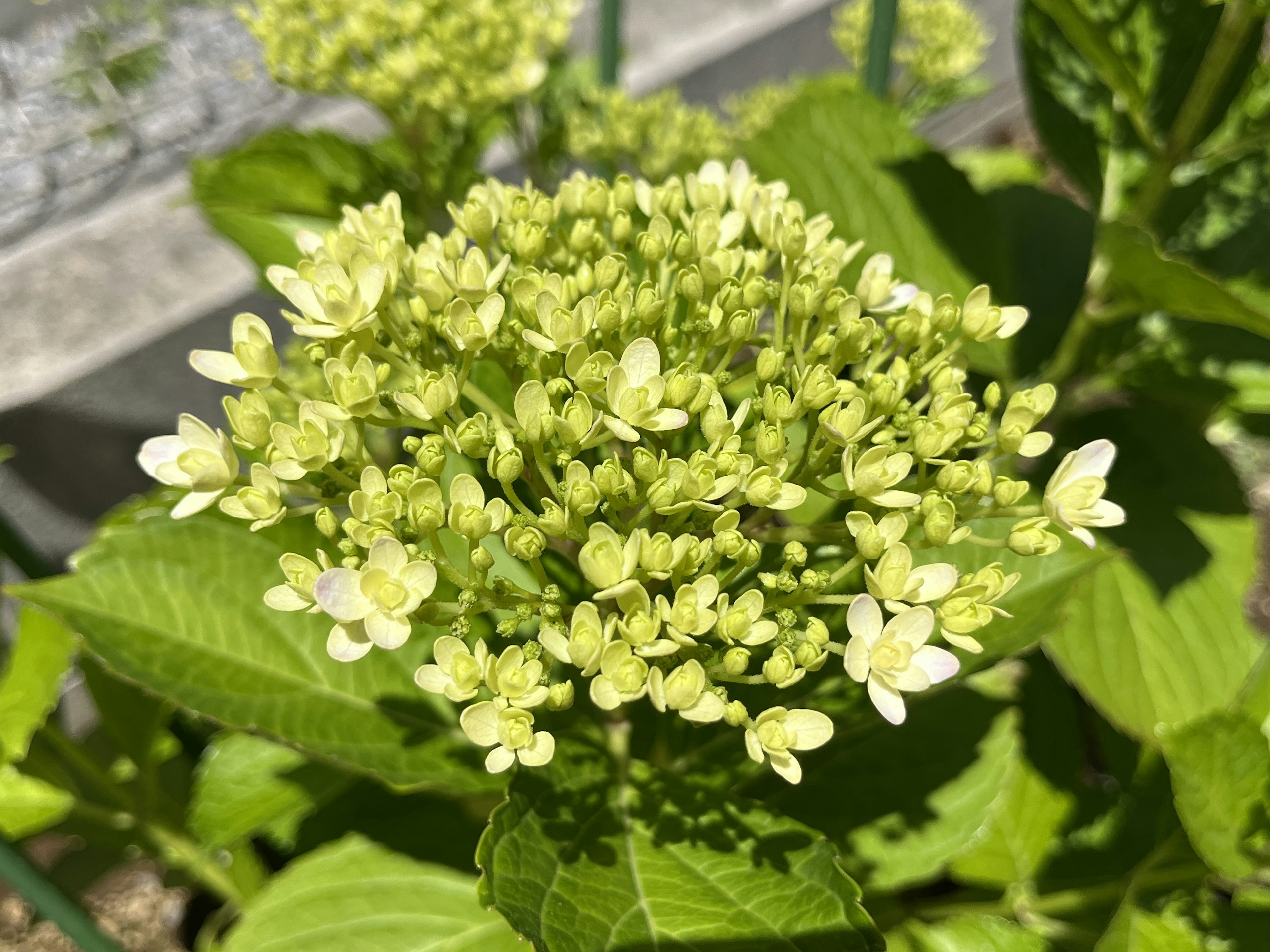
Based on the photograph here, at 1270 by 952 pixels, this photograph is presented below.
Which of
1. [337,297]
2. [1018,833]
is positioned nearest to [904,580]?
[337,297]

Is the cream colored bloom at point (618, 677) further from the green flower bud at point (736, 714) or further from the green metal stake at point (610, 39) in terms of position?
the green metal stake at point (610, 39)

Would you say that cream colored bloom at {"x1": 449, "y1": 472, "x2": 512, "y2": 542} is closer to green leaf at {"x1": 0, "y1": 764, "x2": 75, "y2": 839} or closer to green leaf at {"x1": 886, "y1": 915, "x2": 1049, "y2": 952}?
green leaf at {"x1": 886, "y1": 915, "x2": 1049, "y2": 952}

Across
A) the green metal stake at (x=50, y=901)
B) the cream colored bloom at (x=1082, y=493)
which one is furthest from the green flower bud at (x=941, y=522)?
the green metal stake at (x=50, y=901)

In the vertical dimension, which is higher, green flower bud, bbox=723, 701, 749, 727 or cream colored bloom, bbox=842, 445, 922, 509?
cream colored bloom, bbox=842, 445, 922, 509

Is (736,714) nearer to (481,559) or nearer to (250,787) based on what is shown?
(481,559)

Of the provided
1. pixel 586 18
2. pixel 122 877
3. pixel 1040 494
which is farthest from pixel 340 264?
pixel 586 18

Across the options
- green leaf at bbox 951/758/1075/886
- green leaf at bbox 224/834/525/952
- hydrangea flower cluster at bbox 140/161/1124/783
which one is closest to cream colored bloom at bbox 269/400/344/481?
hydrangea flower cluster at bbox 140/161/1124/783
